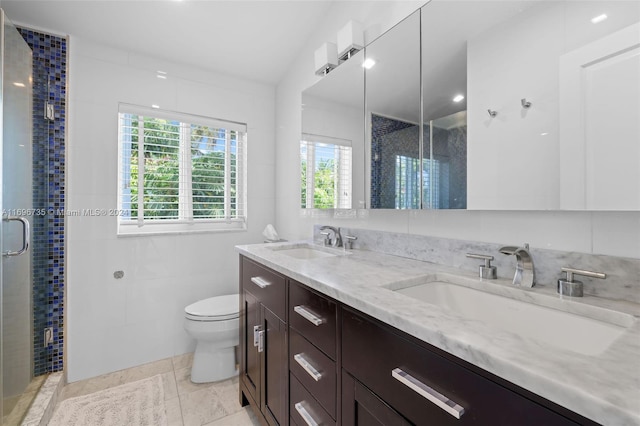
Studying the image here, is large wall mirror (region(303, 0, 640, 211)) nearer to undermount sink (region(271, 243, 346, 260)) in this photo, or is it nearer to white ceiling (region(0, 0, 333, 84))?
undermount sink (region(271, 243, 346, 260))

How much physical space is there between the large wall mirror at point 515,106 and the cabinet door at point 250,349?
911 mm

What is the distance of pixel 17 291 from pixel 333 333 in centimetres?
182

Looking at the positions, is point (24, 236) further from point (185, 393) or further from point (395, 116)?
point (395, 116)

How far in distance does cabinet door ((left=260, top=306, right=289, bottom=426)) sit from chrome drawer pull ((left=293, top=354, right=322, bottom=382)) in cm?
13

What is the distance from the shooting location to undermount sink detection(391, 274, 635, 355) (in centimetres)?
70

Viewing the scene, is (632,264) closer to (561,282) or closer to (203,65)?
(561,282)

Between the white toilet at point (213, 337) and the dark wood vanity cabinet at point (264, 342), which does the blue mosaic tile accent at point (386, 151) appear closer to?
the dark wood vanity cabinet at point (264, 342)

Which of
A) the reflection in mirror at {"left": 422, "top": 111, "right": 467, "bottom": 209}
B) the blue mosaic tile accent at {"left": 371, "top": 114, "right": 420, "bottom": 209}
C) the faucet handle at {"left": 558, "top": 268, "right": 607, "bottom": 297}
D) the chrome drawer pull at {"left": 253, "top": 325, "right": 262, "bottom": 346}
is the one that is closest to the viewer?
the faucet handle at {"left": 558, "top": 268, "right": 607, "bottom": 297}

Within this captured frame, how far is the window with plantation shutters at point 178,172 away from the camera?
217 centimetres

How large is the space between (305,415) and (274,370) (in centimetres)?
31

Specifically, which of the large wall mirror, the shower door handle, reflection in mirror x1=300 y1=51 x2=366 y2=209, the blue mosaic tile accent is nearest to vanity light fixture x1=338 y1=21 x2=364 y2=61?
reflection in mirror x1=300 y1=51 x2=366 y2=209

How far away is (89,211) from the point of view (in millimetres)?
2006

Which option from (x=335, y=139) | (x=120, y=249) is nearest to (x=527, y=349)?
(x=335, y=139)

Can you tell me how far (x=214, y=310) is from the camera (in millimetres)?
2010
